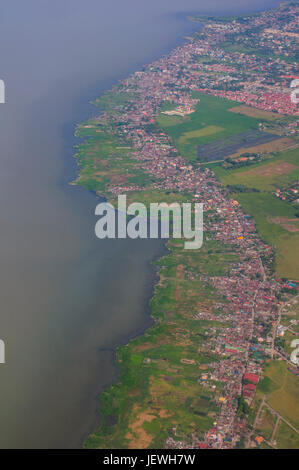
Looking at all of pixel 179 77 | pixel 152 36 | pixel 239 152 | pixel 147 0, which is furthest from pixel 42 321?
pixel 147 0

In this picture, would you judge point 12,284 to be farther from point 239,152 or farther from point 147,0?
point 147,0

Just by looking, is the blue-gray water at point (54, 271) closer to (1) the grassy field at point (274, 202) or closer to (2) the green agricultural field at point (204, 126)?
(1) the grassy field at point (274, 202)

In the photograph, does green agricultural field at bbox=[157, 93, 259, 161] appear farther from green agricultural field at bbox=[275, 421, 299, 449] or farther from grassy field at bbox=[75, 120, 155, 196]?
green agricultural field at bbox=[275, 421, 299, 449]

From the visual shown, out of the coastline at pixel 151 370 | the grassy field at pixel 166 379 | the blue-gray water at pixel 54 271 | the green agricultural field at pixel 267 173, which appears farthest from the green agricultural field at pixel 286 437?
the green agricultural field at pixel 267 173

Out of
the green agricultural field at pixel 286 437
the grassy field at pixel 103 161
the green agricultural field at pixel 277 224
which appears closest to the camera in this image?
the green agricultural field at pixel 286 437

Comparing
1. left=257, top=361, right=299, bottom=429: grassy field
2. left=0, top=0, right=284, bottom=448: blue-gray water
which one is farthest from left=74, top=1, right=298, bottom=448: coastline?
left=257, top=361, right=299, bottom=429: grassy field
